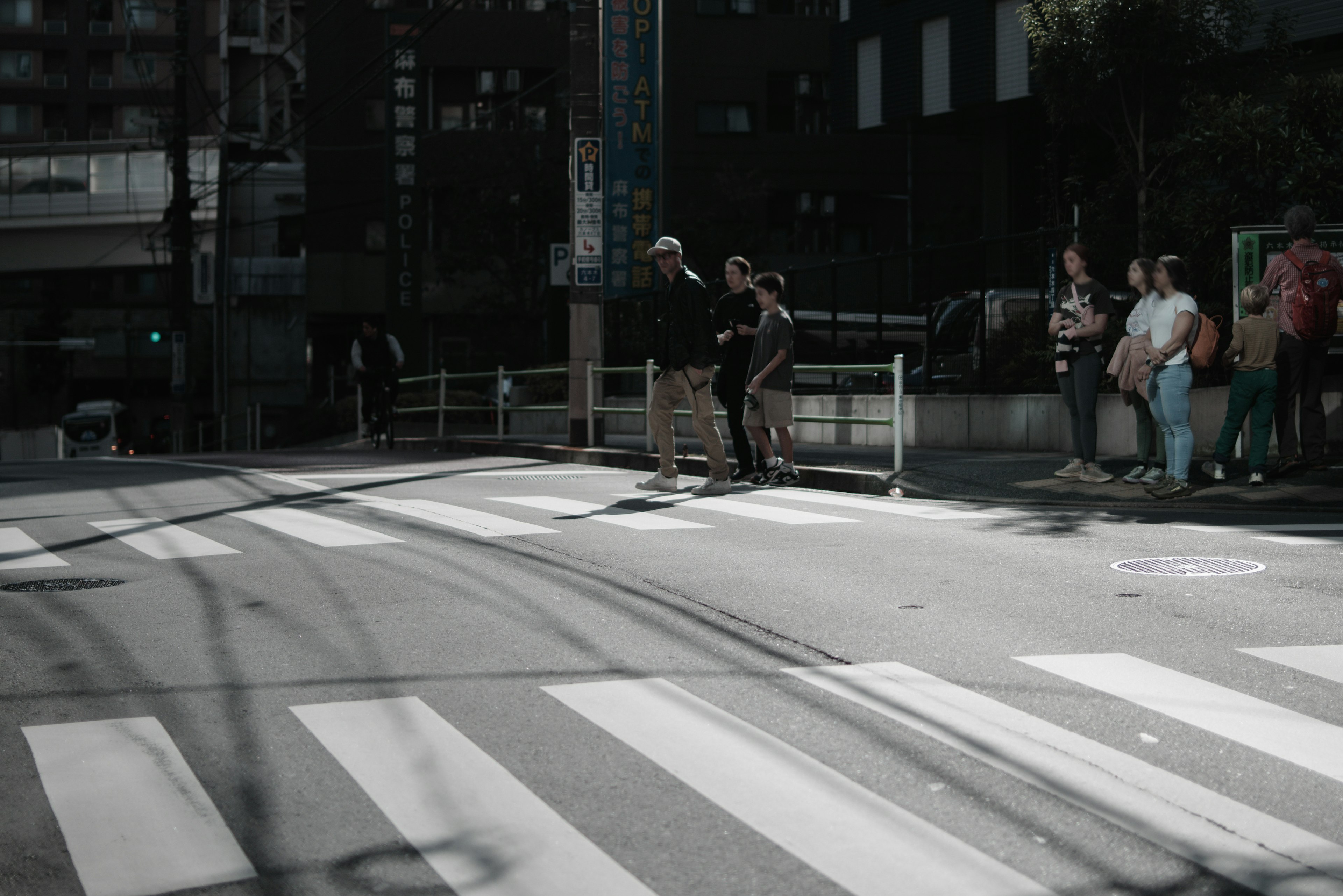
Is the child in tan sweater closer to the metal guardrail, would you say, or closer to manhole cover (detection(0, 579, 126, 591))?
the metal guardrail

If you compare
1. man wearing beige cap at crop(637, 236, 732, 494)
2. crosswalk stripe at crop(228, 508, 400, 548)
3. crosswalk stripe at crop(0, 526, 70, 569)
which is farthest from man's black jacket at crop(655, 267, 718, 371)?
crosswalk stripe at crop(0, 526, 70, 569)

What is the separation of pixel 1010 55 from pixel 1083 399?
870 inches

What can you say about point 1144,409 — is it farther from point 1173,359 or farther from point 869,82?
point 869,82

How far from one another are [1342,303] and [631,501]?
20.7 ft

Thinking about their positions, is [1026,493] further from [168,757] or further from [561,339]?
[561,339]

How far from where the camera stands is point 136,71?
6906cm

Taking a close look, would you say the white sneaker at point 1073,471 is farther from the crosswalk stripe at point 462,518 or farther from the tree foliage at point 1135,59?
the tree foliage at point 1135,59

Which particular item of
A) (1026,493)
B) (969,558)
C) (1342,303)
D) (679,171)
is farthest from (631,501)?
(679,171)

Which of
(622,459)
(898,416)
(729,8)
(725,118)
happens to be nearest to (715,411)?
(622,459)

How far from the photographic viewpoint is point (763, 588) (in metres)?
7.11

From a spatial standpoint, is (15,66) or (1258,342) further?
(15,66)

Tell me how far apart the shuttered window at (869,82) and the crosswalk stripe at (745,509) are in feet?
84.5

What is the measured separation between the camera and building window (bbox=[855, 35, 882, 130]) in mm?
36188

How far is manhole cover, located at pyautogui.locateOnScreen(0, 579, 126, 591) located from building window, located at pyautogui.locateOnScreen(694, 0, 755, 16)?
143 feet
